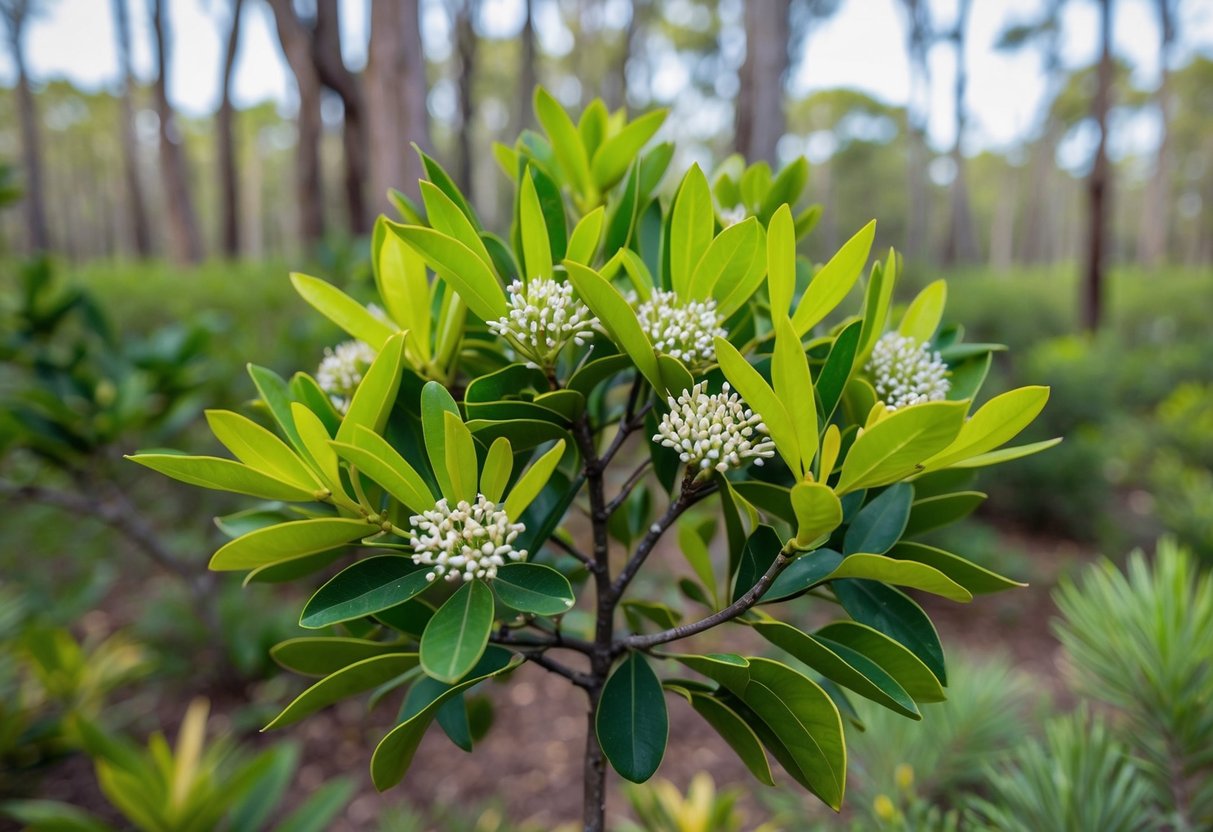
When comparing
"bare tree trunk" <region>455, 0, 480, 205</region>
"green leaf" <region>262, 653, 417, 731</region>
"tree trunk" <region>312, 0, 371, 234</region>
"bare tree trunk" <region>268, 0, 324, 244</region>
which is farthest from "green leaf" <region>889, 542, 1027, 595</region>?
"bare tree trunk" <region>455, 0, 480, 205</region>

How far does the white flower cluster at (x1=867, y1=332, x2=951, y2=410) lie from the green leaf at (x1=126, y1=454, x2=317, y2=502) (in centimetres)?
50

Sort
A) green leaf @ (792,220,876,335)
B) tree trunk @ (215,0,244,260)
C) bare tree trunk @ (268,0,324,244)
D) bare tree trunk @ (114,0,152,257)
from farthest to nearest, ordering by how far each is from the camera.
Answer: bare tree trunk @ (114,0,152,257) < tree trunk @ (215,0,244,260) < bare tree trunk @ (268,0,324,244) < green leaf @ (792,220,876,335)

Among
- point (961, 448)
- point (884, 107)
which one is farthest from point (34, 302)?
point (884, 107)

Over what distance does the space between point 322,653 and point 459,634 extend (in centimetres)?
24

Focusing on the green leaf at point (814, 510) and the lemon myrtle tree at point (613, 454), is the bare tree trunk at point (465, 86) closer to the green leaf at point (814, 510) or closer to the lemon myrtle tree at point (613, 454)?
the lemon myrtle tree at point (613, 454)

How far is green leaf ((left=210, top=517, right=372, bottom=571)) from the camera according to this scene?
1.55 ft

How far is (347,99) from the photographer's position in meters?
5.32

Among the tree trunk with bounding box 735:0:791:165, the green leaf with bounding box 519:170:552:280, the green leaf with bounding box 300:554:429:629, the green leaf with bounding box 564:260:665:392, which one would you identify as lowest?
the green leaf with bounding box 300:554:429:629

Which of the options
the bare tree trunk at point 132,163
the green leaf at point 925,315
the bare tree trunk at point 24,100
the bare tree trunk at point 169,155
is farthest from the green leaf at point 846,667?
the bare tree trunk at point 132,163

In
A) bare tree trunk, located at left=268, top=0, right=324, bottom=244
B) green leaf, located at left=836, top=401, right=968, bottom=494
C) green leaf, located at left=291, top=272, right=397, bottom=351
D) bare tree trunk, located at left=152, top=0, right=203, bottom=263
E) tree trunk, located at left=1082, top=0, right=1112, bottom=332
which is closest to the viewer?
green leaf, located at left=836, top=401, right=968, bottom=494

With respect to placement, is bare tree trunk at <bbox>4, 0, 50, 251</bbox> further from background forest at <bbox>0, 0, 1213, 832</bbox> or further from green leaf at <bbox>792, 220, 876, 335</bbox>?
green leaf at <bbox>792, 220, 876, 335</bbox>

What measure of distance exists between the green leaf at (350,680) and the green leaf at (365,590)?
0.05 meters

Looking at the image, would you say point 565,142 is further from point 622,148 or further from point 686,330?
point 686,330

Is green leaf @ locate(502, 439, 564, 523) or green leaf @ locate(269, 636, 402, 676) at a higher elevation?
green leaf @ locate(502, 439, 564, 523)
